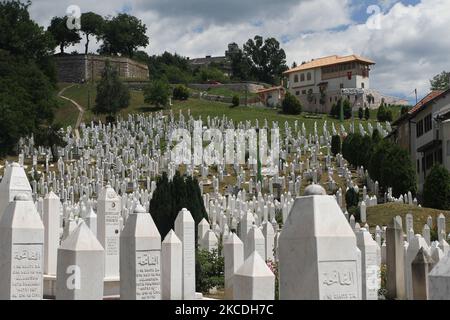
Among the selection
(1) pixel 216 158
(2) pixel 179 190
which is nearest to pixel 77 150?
(1) pixel 216 158

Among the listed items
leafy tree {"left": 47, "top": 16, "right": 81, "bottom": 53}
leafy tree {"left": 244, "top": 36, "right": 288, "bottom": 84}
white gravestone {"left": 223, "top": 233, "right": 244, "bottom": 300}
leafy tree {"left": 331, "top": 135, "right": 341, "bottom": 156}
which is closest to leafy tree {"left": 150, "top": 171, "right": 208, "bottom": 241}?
white gravestone {"left": 223, "top": 233, "right": 244, "bottom": 300}

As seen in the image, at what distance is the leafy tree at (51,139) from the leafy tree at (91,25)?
5140cm

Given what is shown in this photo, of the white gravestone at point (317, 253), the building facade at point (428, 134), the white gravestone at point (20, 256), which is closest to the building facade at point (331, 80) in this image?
the building facade at point (428, 134)

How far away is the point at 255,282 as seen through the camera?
9000 millimetres

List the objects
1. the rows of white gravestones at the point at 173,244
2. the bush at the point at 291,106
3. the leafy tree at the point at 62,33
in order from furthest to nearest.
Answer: the leafy tree at the point at 62,33
the bush at the point at 291,106
the rows of white gravestones at the point at 173,244

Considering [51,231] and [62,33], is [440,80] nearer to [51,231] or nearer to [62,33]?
[62,33]

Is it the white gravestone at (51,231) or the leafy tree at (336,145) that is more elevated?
the leafy tree at (336,145)

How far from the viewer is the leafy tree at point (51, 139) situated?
51562 mm

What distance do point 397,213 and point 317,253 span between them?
22247 mm

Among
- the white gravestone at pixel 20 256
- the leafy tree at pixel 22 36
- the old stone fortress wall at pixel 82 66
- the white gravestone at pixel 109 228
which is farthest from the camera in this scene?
the old stone fortress wall at pixel 82 66

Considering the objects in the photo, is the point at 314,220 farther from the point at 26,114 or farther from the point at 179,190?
the point at 26,114

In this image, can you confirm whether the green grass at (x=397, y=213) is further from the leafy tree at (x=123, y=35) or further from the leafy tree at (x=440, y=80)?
the leafy tree at (x=123, y=35)

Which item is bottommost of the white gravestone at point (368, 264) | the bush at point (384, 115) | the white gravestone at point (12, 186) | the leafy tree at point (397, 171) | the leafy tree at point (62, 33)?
the white gravestone at point (368, 264)
